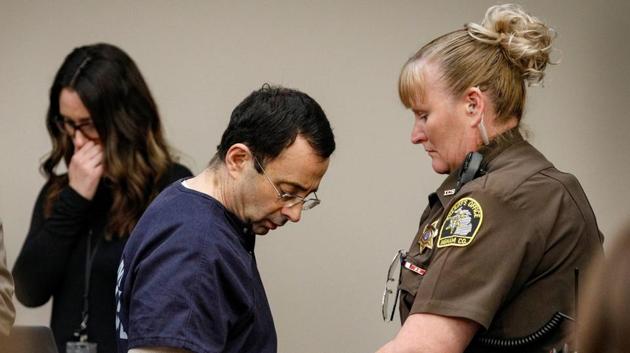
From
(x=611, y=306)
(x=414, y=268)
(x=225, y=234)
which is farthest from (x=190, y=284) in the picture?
(x=611, y=306)

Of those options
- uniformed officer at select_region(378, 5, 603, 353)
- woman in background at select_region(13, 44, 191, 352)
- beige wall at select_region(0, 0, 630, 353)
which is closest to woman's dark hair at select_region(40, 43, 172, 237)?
woman in background at select_region(13, 44, 191, 352)

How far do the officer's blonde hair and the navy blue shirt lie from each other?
0.53 m

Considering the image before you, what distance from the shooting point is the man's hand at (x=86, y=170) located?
3070 mm

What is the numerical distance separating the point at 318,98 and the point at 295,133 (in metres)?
1.58

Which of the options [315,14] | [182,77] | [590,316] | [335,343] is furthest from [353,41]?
[590,316]

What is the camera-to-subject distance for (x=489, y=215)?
2082mm

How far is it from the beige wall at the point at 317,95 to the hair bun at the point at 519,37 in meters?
1.42

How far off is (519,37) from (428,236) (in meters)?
0.46

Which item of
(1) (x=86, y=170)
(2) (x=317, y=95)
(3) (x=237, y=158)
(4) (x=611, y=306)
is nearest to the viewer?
(4) (x=611, y=306)

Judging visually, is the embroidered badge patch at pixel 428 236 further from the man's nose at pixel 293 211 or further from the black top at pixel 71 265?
the black top at pixel 71 265

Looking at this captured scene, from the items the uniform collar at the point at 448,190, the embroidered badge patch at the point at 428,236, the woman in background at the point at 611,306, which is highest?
the woman in background at the point at 611,306

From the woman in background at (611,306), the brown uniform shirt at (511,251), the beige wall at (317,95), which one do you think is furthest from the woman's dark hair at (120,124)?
the woman in background at (611,306)

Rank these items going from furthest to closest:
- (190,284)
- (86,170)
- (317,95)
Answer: (317,95)
(86,170)
(190,284)

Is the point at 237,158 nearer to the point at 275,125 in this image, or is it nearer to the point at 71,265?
the point at 275,125
